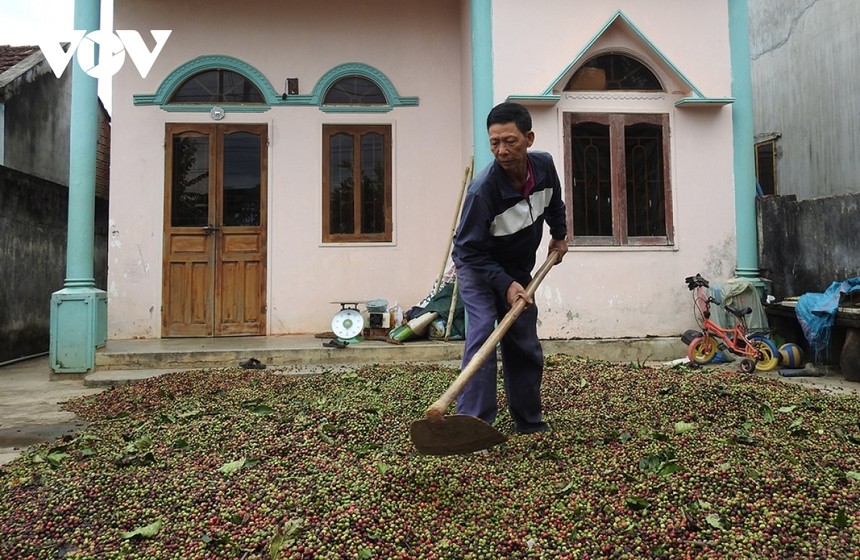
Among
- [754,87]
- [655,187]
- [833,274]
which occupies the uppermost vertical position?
[754,87]

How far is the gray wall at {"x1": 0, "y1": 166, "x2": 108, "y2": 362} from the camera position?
602 centimetres

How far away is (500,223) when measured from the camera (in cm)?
249

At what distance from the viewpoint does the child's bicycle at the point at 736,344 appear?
15.4 feet

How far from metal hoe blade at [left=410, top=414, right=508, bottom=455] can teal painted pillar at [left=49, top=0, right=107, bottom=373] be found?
13.3 ft

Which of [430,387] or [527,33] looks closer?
[430,387]

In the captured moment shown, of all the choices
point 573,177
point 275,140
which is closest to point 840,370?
point 573,177

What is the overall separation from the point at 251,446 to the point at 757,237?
5114mm

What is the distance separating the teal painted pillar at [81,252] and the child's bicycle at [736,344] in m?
5.09

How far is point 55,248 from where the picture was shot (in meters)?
6.92

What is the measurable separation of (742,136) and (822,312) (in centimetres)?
191

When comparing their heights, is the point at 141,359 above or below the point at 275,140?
below

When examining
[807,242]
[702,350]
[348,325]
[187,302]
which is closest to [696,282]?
[702,350]

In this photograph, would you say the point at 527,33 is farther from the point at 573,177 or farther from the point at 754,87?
the point at 754,87

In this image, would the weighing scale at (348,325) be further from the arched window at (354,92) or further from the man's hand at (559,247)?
the man's hand at (559,247)
